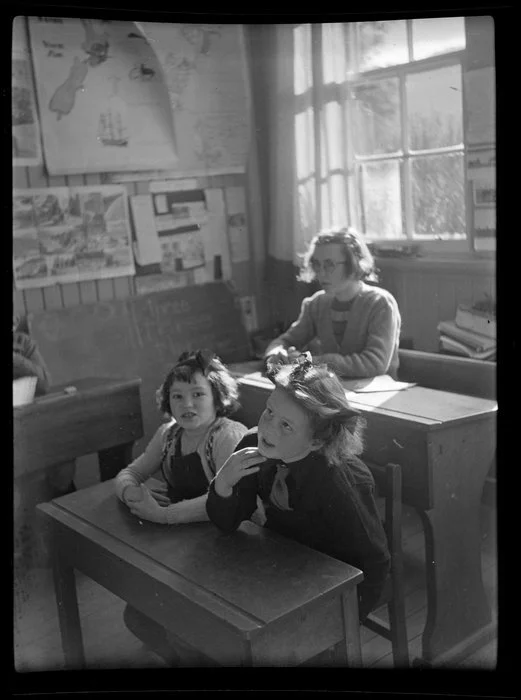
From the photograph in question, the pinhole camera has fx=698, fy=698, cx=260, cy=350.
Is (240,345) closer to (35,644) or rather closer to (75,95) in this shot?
(75,95)

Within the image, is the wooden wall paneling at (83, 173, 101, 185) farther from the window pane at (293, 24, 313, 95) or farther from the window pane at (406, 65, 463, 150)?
the window pane at (406, 65, 463, 150)

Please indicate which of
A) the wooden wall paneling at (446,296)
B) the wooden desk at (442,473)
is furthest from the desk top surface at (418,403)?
the wooden wall paneling at (446,296)

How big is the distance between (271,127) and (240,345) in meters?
0.33

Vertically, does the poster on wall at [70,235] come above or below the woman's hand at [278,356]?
above

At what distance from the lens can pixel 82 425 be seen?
103 cm

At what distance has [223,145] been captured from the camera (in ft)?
3.40

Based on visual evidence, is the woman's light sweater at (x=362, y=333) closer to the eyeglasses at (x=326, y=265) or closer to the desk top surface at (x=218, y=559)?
the eyeglasses at (x=326, y=265)

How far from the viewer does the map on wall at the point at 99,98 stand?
981 mm

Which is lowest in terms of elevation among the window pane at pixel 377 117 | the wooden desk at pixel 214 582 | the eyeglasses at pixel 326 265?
the wooden desk at pixel 214 582

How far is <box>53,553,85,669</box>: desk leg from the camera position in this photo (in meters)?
1.01

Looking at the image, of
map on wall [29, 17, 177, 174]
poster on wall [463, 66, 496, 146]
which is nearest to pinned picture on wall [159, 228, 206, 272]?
map on wall [29, 17, 177, 174]

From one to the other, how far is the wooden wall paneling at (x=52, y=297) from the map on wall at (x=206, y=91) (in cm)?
25
